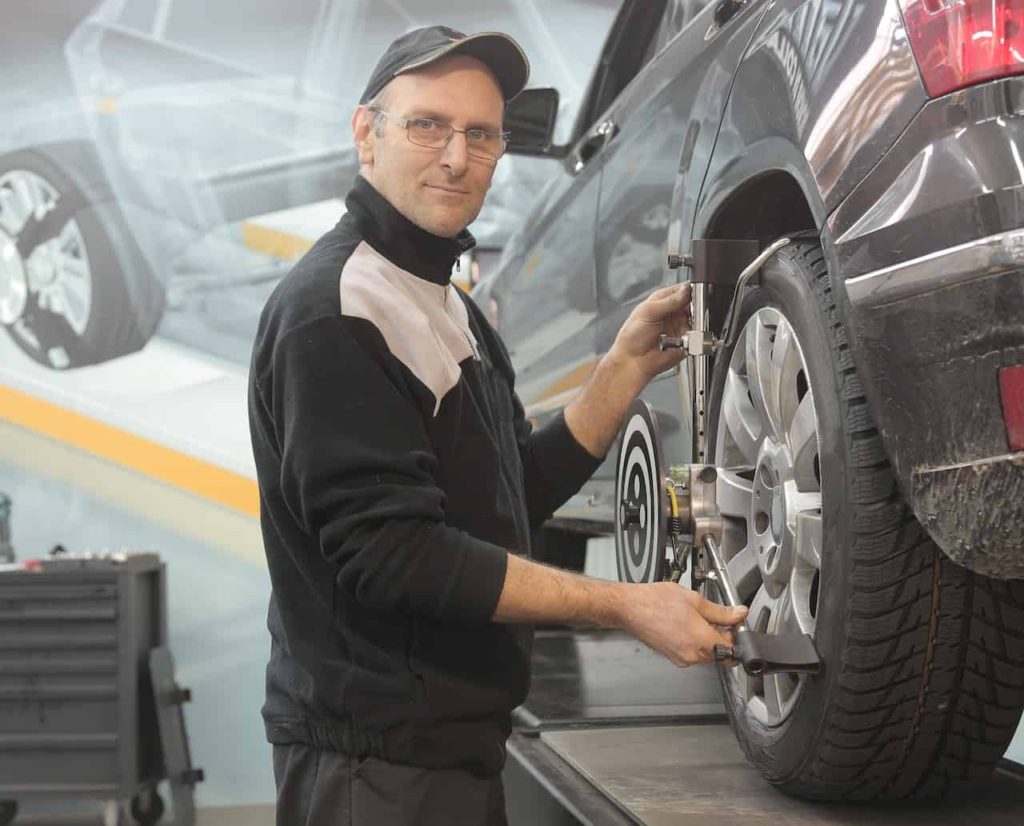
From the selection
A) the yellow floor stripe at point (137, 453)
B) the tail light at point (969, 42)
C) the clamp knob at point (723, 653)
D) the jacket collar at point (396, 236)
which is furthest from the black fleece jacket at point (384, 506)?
the yellow floor stripe at point (137, 453)

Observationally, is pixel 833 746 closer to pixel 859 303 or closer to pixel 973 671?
pixel 973 671

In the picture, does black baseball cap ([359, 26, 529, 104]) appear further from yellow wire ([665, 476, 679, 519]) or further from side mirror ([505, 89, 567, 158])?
side mirror ([505, 89, 567, 158])

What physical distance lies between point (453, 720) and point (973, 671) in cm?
56

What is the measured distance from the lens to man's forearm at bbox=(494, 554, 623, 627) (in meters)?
1.25

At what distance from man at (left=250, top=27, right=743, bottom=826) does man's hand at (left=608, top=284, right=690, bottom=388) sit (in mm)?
25

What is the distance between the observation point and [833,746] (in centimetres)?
126

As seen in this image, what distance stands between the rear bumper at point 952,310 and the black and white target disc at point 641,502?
294 millimetres

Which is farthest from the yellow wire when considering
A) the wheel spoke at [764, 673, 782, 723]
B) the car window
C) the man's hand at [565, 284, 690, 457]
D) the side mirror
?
the car window

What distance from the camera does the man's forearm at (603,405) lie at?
1693 millimetres

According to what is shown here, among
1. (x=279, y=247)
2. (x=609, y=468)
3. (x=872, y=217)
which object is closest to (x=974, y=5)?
(x=872, y=217)

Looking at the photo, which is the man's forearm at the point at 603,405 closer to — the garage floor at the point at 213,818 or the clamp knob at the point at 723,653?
the clamp knob at the point at 723,653

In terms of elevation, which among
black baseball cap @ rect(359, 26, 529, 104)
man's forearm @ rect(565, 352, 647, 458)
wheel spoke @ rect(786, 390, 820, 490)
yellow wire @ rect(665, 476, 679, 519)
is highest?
black baseball cap @ rect(359, 26, 529, 104)

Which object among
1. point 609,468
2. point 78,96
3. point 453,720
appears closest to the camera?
point 453,720

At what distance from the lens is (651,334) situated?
1.65 metres
